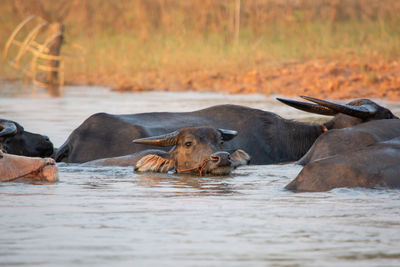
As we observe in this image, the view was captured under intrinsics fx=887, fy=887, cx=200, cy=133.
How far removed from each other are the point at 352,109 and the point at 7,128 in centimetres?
365

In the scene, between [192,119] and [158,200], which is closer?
[158,200]

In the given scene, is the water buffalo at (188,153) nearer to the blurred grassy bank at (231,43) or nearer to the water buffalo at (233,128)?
the water buffalo at (233,128)

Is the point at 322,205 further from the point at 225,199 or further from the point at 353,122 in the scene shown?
the point at 353,122

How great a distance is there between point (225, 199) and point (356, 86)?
1218 cm

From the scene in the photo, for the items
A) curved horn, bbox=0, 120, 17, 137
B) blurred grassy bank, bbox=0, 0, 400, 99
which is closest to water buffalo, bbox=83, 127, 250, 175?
curved horn, bbox=0, 120, 17, 137

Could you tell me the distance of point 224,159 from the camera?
8.44 metres

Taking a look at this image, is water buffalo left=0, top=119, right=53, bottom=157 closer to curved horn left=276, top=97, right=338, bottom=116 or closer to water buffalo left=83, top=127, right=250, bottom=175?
water buffalo left=83, top=127, right=250, bottom=175

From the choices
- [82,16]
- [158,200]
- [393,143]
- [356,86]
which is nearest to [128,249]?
[158,200]

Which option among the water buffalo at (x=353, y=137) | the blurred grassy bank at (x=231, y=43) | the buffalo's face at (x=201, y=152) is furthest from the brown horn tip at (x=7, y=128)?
the blurred grassy bank at (x=231, y=43)

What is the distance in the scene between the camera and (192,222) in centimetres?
599

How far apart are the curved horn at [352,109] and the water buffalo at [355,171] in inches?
85.0

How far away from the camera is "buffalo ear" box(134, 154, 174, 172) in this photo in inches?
352

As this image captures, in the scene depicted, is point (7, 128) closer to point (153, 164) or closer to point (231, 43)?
point (153, 164)

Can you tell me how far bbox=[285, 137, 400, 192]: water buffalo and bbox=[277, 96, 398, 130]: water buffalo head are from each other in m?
2.18
